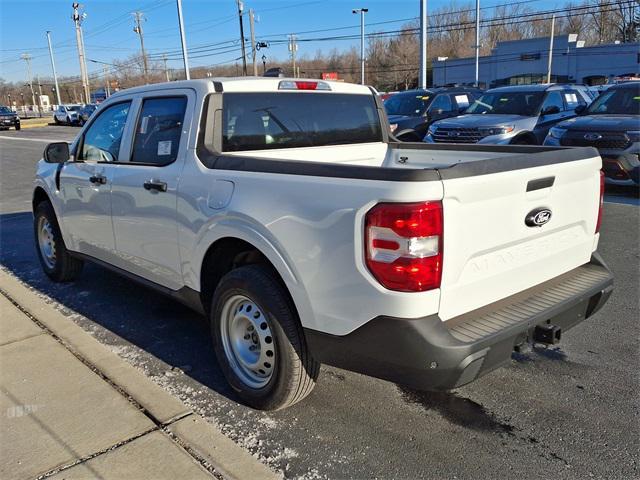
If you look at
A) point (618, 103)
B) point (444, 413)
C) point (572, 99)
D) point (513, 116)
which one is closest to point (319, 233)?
point (444, 413)

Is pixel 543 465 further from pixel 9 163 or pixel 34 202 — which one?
pixel 9 163

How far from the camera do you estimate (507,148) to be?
3553 mm

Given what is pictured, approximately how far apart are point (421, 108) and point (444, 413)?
1183 cm

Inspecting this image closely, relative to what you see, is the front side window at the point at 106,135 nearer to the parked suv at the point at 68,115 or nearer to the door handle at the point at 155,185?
the door handle at the point at 155,185

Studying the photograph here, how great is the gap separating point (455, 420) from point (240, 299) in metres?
1.37

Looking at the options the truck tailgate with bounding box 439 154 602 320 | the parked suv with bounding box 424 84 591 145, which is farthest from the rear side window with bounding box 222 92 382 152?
the parked suv with bounding box 424 84 591 145

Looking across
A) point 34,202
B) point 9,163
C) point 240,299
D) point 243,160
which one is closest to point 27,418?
point 240,299

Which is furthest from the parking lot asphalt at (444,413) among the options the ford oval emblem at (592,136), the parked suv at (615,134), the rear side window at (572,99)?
the rear side window at (572,99)

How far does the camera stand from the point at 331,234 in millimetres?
2518

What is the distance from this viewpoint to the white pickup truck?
238 centimetres

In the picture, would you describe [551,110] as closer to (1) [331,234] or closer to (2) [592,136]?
(2) [592,136]

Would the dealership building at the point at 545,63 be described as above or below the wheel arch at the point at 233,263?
above

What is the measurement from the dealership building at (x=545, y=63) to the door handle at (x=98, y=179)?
57.3m

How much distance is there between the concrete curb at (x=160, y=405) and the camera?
105 inches
